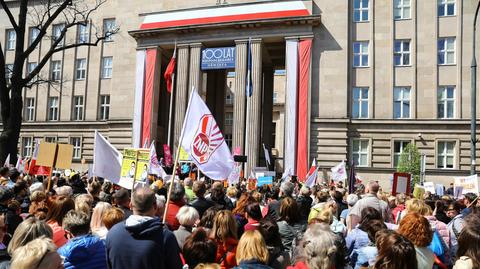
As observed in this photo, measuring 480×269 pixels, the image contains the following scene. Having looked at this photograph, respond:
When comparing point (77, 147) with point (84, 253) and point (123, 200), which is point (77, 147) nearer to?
point (123, 200)

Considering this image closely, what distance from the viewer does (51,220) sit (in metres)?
5.84

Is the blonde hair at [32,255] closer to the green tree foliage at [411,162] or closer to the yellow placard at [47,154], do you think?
the yellow placard at [47,154]

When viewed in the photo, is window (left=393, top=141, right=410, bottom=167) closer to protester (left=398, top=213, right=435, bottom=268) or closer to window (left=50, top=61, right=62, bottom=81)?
protester (left=398, top=213, right=435, bottom=268)

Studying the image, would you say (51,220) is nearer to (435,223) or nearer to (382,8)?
(435,223)

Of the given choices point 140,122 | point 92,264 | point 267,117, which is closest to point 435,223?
point 92,264

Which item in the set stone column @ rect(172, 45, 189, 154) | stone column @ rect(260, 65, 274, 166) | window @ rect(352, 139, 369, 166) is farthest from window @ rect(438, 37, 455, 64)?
stone column @ rect(172, 45, 189, 154)

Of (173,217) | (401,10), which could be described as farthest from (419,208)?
(401,10)

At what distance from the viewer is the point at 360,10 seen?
1448 inches

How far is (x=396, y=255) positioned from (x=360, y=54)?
34284mm

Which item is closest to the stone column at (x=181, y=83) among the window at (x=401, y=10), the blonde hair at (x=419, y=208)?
the window at (x=401, y=10)

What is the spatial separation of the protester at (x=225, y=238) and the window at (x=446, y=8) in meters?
35.3

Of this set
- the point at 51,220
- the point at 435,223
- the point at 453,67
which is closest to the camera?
the point at 51,220

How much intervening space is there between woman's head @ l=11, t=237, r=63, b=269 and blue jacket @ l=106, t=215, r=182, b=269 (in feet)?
3.88

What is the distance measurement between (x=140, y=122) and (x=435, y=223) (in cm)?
3495
